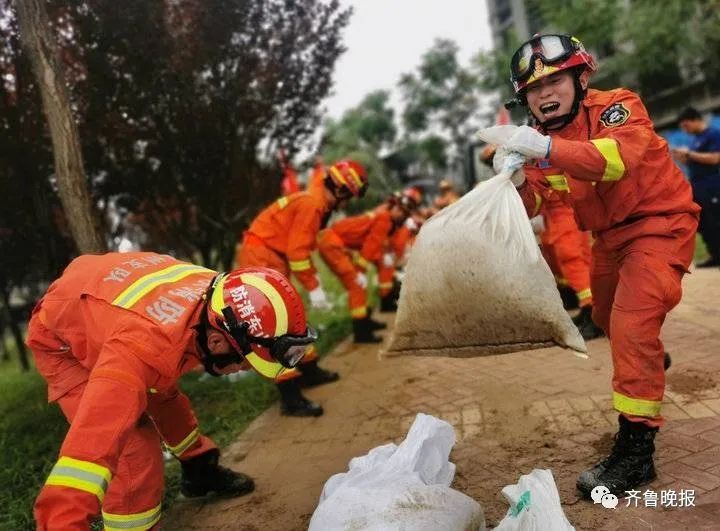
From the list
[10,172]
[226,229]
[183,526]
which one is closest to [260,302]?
[183,526]

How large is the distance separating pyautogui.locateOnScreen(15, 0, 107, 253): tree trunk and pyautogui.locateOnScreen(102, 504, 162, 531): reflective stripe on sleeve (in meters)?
2.01

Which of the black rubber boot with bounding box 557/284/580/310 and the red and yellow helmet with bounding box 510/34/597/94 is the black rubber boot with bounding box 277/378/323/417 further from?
the black rubber boot with bounding box 557/284/580/310

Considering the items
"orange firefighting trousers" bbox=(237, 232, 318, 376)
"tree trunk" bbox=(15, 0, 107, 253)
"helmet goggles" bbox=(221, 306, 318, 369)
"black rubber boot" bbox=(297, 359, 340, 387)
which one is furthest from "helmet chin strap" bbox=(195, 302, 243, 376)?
"black rubber boot" bbox=(297, 359, 340, 387)

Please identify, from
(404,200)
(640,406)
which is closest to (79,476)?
(640,406)

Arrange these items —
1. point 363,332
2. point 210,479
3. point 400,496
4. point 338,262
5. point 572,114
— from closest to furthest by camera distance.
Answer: point 400,496 → point 572,114 → point 210,479 → point 338,262 → point 363,332

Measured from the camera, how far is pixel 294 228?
463 centimetres

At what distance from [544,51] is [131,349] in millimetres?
1915

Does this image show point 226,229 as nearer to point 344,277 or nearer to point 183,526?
point 344,277

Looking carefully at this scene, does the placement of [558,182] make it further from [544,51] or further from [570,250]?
[570,250]

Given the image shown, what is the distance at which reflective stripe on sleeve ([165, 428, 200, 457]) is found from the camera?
291 centimetres

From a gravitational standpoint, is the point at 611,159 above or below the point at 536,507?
above

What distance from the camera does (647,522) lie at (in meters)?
2.21

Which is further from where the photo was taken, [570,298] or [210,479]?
[570,298]

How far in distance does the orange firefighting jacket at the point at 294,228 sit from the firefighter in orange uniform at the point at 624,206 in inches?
88.4
